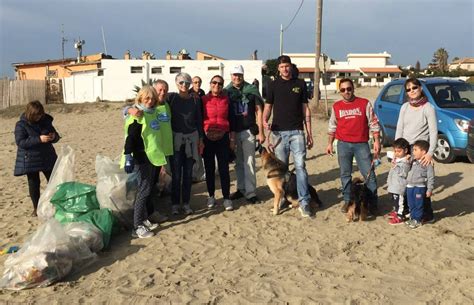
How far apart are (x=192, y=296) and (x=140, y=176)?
72.3 inches

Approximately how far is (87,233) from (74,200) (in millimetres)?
759

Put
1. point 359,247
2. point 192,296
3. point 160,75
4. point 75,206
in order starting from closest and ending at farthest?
point 192,296 → point 359,247 → point 75,206 → point 160,75

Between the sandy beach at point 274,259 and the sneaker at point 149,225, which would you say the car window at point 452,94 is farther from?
the sneaker at point 149,225

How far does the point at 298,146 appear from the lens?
5.58 metres

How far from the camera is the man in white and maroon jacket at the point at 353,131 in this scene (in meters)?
5.40

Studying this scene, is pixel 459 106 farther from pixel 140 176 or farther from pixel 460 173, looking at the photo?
pixel 140 176

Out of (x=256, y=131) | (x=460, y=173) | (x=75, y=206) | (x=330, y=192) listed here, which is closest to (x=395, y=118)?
(x=460, y=173)

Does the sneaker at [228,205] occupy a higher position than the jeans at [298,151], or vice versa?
the jeans at [298,151]

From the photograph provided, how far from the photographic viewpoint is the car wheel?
8.64 meters

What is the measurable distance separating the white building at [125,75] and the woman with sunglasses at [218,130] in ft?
80.2

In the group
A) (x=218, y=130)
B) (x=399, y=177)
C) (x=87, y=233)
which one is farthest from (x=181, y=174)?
(x=399, y=177)

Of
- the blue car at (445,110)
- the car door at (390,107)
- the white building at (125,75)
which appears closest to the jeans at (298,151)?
the blue car at (445,110)

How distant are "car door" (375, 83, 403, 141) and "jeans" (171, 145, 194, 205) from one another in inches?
232

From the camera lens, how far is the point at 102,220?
4777 mm
